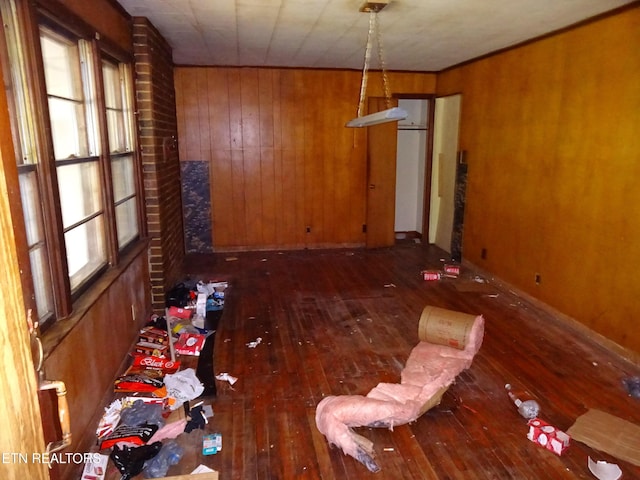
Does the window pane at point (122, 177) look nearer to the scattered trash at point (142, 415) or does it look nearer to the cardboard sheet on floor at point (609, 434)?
the scattered trash at point (142, 415)

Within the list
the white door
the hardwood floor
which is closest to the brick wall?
the hardwood floor

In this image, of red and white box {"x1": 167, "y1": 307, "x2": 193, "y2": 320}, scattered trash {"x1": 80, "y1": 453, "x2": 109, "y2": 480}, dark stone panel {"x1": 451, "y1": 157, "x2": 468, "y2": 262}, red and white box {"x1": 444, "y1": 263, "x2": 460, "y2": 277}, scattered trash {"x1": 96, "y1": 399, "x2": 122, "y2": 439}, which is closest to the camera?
scattered trash {"x1": 80, "y1": 453, "x2": 109, "y2": 480}

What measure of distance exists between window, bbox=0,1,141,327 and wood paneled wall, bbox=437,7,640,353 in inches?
147

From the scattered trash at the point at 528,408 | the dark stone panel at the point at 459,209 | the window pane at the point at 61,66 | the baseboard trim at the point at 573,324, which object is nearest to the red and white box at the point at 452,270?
the baseboard trim at the point at 573,324

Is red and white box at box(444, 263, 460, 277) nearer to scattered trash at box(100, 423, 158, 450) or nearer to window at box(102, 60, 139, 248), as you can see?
window at box(102, 60, 139, 248)

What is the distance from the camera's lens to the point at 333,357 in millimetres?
3498

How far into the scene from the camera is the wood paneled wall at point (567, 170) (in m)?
3.41

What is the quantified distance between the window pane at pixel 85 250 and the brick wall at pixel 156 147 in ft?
3.68

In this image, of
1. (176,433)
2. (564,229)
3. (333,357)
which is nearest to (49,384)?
(176,433)

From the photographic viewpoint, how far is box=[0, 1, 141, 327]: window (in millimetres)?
2047

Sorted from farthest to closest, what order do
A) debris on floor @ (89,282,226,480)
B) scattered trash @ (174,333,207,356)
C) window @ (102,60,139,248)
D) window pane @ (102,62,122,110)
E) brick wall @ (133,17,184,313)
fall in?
brick wall @ (133,17,184,313)
scattered trash @ (174,333,207,356)
window @ (102,60,139,248)
window pane @ (102,62,122,110)
debris on floor @ (89,282,226,480)

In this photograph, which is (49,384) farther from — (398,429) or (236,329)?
(236,329)

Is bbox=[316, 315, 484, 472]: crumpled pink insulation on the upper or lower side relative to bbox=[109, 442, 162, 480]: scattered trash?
upper

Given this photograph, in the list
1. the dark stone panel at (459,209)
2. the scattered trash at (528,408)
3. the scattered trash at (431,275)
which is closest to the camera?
the scattered trash at (528,408)
